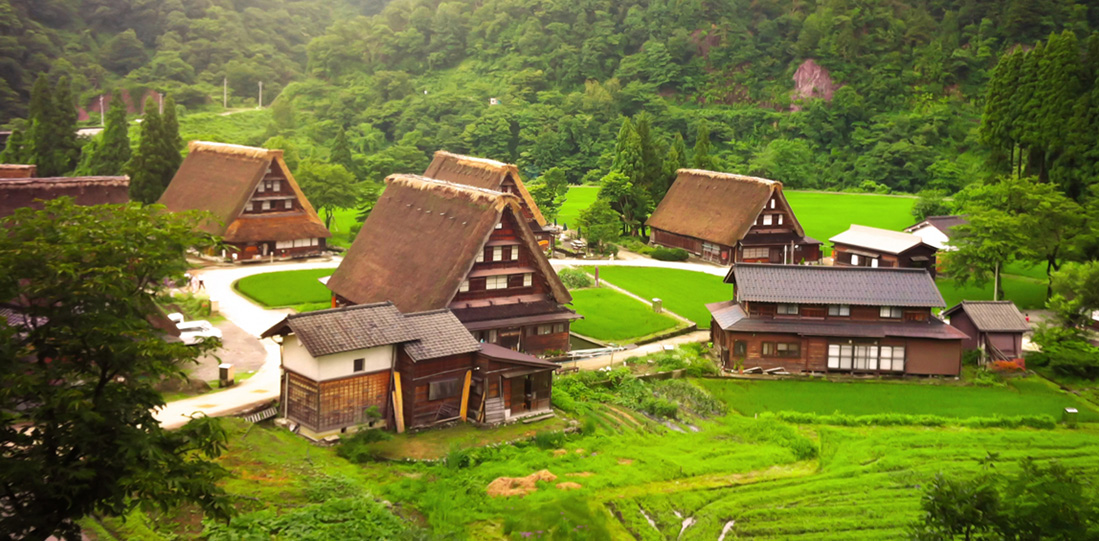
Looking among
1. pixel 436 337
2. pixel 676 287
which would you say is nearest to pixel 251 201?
pixel 676 287

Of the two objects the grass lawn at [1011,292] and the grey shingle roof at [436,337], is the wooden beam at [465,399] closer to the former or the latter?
the grey shingle roof at [436,337]

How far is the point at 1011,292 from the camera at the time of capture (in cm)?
5022

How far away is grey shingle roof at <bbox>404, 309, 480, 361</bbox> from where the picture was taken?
29.0 meters

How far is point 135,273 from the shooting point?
17.3 metres

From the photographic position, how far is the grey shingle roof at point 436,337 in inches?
1144

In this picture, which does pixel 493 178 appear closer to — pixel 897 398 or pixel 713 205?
pixel 713 205

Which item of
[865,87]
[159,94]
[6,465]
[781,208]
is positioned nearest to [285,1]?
[159,94]

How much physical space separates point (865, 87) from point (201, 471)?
9194 centimetres

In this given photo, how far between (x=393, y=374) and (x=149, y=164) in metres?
37.3

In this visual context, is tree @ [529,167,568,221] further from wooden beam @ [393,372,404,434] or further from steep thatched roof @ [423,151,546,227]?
wooden beam @ [393,372,404,434]

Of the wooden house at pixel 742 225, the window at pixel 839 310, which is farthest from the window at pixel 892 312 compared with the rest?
the wooden house at pixel 742 225

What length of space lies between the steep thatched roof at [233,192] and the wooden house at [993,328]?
3407cm

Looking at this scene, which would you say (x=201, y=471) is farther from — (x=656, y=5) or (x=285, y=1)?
(x=285, y=1)

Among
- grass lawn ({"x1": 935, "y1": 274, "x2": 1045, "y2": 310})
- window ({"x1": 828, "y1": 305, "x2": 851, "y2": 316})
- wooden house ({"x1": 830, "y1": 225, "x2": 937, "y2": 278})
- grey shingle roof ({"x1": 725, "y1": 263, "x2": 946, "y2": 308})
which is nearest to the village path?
grey shingle roof ({"x1": 725, "y1": 263, "x2": 946, "y2": 308})
